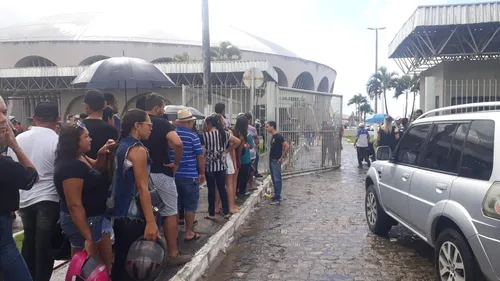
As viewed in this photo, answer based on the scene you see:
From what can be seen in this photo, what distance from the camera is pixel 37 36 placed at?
55.2m

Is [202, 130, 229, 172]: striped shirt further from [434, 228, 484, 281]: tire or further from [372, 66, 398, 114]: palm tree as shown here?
[372, 66, 398, 114]: palm tree

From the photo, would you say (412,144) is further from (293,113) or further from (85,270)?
(293,113)

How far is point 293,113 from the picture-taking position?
41.1 ft

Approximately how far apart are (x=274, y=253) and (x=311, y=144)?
25.3 ft

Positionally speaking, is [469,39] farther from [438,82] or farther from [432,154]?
[432,154]

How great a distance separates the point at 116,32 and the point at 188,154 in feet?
175

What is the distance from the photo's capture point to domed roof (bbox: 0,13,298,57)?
5319 centimetres

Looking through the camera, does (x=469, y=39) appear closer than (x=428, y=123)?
No

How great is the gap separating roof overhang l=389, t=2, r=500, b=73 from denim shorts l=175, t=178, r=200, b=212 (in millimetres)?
11444

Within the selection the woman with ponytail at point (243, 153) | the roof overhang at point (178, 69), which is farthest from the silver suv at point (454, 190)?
the roof overhang at point (178, 69)

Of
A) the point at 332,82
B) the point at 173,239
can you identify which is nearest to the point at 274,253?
the point at 173,239

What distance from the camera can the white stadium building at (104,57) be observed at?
1144 inches

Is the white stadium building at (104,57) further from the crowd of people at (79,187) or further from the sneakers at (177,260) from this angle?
the crowd of people at (79,187)

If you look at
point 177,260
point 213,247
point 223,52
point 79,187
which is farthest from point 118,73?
point 223,52
